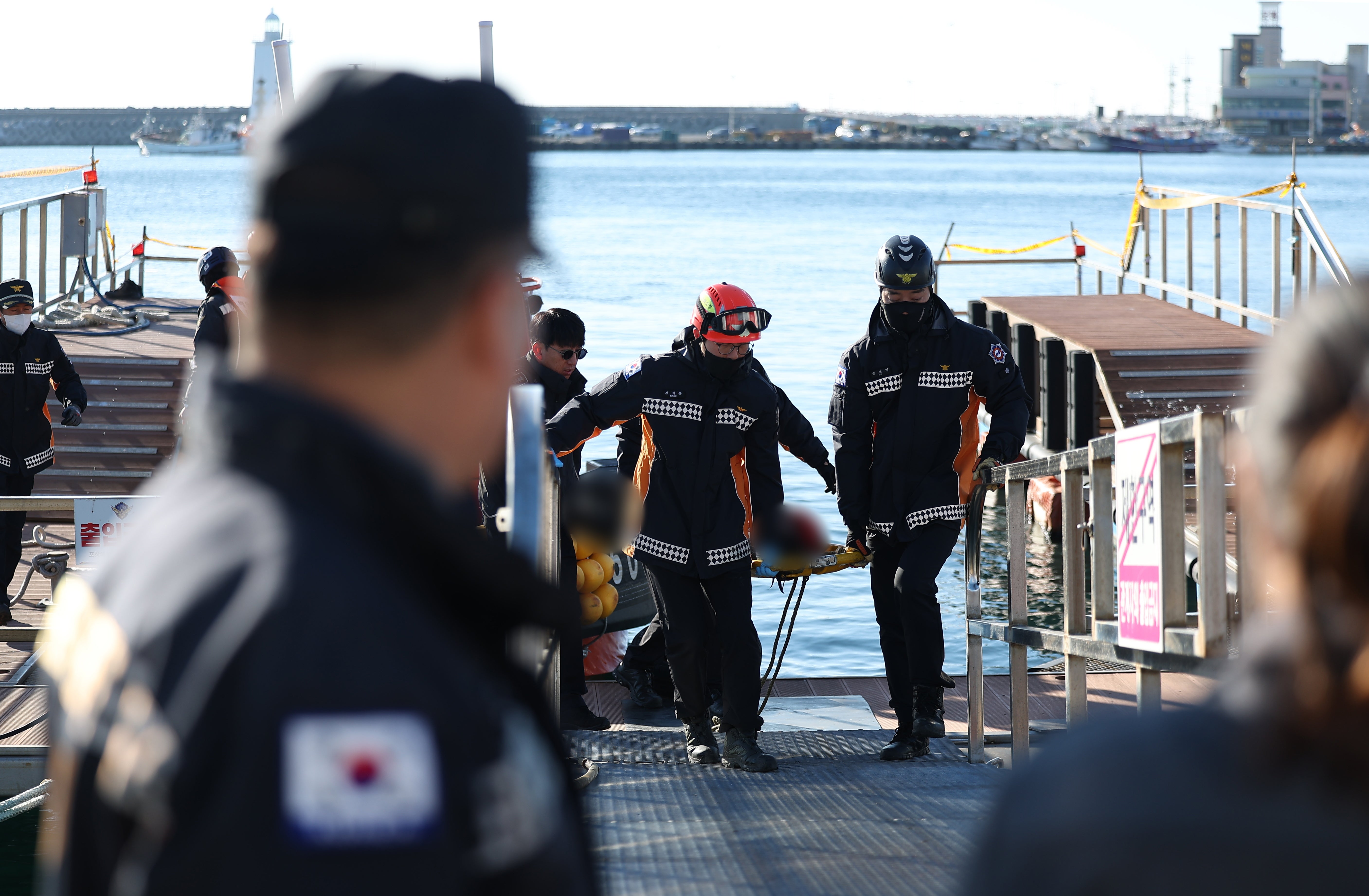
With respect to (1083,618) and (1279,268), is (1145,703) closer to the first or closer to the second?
(1083,618)

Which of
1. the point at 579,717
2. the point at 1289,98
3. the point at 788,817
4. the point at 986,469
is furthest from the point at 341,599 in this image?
the point at 1289,98

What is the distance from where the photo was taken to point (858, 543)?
267 inches

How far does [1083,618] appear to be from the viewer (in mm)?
5281

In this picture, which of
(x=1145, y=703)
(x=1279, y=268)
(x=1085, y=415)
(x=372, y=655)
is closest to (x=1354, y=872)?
(x=372, y=655)

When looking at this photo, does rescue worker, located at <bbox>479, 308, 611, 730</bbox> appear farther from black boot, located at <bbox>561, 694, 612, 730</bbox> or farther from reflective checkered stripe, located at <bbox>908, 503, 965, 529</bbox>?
reflective checkered stripe, located at <bbox>908, 503, 965, 529</bbox>

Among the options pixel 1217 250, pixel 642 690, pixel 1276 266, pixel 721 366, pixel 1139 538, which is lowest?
pixel 642 690

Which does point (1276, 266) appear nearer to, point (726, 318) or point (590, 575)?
point (590, 575)

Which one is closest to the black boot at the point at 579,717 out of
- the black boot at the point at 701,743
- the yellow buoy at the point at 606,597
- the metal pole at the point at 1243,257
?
the black boot at the point at 701,743

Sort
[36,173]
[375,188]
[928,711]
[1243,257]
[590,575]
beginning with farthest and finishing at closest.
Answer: [36,173], [1243,257], [590,575], [928,711], [375,188]

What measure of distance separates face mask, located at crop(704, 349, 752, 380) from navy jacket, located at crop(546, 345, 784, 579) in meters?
0.02

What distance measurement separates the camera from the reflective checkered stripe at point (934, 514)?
6.54 m

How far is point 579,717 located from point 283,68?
324 centimetres

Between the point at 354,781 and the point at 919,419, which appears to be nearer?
the point at 354,781

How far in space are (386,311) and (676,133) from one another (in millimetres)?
181337
